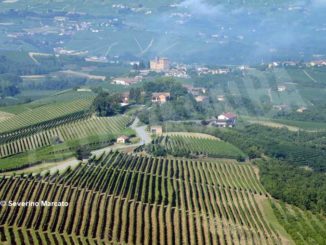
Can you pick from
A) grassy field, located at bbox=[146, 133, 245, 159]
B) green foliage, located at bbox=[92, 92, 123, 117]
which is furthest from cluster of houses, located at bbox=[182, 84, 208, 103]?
grassy field, located at bbox=[146, 133, 245, 159]

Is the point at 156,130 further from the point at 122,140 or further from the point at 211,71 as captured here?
the point at 211,71

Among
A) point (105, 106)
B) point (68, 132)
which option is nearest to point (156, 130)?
point (68, 132)

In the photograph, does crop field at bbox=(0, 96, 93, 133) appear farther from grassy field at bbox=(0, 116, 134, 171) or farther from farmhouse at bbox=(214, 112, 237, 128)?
farmhouse at bbox=(214, 112, 237, 128)

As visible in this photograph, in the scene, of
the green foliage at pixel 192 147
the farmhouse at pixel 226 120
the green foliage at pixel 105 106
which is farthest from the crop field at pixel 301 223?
the green foliage at pixel 105 106

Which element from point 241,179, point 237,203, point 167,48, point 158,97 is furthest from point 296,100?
point 167,48

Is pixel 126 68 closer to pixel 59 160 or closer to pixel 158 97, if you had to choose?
pixel 158 97

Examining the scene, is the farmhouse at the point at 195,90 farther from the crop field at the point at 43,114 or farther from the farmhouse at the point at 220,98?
the crop field at the point at 43,114
